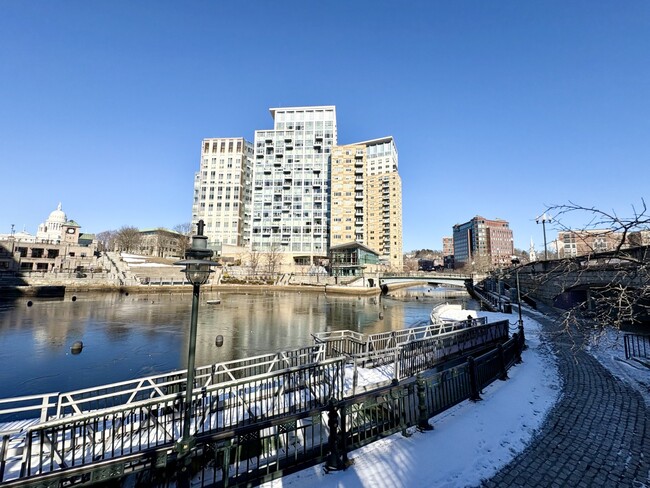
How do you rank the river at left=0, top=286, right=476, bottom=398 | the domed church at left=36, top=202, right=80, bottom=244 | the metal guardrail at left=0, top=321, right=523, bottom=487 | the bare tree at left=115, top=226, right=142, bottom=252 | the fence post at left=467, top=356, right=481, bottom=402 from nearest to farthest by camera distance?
the metal guardrail at left=0, top=321, right=523, bottom=487, the fence post at left=467, top=356, right=481, bottom=402, the river at left=0, top=286, right=476, bottom=398, the bare tree at left=115, top=226, right=142, bottom=252, the domed church at left=36, top=202, right=80, bottom=244

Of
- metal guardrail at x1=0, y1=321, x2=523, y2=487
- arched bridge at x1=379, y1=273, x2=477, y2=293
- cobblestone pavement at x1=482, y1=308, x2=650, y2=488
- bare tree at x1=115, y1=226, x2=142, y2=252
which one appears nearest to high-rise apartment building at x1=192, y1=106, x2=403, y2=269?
arched bridge at x1=379, y1=273, x2=477, y2=293

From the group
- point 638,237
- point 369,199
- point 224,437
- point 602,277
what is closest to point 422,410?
point 224,437

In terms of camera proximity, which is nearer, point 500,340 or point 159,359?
point 500,340

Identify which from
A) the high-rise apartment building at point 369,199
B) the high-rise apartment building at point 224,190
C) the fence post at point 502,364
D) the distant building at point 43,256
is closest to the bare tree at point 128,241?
the distant building at point 43,256

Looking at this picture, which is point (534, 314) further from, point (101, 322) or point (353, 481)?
point (101, 322)

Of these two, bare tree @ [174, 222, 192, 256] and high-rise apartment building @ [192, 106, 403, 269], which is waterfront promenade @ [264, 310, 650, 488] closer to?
high-rise apartment building @ [192, 106, 403, 269]

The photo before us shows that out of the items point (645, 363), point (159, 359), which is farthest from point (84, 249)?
point (645, 363)

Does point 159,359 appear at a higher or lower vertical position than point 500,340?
lower

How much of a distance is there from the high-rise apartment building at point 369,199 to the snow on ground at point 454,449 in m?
82.9

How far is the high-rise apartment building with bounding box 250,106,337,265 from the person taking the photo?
305 feet

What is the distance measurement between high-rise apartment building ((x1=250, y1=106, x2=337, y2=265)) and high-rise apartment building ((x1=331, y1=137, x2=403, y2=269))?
18.3 feet

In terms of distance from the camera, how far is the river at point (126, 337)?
14.4 meters

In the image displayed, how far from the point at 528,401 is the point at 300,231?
8731cm

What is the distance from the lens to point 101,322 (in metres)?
27.7
